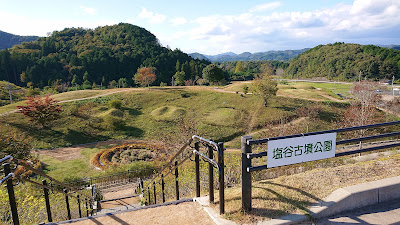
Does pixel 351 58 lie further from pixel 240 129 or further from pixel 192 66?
pixel 240 129

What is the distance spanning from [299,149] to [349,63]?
268 ft

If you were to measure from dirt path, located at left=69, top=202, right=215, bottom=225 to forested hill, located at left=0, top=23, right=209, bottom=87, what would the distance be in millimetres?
62233

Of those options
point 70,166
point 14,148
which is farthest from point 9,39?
point 14,148

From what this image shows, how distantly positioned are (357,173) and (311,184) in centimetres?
122

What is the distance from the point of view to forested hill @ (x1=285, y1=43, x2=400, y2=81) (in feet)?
211

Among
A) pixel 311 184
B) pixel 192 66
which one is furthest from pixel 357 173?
pixel 192 66

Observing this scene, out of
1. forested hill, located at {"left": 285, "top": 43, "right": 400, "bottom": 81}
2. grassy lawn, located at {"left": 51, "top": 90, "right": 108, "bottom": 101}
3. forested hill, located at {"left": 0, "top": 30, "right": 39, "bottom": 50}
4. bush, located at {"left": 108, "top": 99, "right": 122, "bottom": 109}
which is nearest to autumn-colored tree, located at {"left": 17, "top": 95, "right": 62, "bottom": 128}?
bush, located at {"left": 108, "top": 99, "right": 122, "bottom": 109}

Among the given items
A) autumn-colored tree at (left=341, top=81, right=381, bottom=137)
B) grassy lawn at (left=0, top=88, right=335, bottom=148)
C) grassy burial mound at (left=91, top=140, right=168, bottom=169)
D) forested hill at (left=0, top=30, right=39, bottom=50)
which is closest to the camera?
grassy burial mound at (left=91, top=140, right=168, bottom=169)

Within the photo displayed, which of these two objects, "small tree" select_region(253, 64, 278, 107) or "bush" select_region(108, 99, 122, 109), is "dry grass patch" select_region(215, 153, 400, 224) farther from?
"bush" select_region(108, 99, 122, 109)

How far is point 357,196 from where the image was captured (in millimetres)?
4207

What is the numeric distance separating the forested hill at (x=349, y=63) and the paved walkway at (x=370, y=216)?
67.1 metres

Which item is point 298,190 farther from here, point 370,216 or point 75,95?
point 75,95

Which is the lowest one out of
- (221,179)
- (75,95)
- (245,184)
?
(75,95)

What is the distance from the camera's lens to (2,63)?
68688 millimetres
